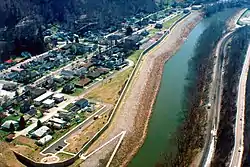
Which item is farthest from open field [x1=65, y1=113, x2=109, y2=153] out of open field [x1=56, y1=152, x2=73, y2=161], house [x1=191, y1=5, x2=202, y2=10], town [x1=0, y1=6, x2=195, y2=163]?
house [x1=191, y1=5, x2=202, y2=10]

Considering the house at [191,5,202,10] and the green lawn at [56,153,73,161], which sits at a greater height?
the house at [191,5,202,10]

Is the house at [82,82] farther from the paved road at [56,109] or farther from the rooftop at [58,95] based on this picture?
the rooftop at [58,95]

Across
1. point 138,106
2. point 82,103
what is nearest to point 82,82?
point 82,103

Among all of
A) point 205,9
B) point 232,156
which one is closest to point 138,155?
point 232,156

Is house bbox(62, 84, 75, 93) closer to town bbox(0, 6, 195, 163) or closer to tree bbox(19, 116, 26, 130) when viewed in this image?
town bbox(0, 6, 195, 163)

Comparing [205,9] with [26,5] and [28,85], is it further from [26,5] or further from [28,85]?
[28,85]

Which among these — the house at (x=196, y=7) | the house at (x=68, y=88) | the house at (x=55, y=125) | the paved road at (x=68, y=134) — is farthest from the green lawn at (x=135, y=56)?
the house at (x=196, y=7)

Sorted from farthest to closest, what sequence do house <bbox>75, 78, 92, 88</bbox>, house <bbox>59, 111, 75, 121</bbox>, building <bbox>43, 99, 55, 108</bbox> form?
house <bbox>75, 78, 92, 88</bbox>, building <bbox>43, 99, 55, 108</bbox>, house <bbox>59, 111, 75, 121</bbox>
